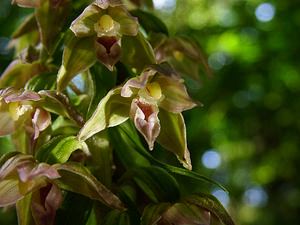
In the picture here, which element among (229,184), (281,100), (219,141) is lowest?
(229,184)

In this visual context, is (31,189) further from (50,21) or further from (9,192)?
(50,21)

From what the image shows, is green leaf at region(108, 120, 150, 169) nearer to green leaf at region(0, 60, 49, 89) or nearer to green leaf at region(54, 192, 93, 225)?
green leaf at region(54, 192, 93, 225)

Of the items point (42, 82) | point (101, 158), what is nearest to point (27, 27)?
point (42, 82)

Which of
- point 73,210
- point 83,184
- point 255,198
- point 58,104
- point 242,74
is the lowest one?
point 255,198

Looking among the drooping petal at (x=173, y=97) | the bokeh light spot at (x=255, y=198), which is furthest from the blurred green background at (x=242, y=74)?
the drooping petal at (x=173, y=97)

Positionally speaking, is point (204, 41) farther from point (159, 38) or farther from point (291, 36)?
point (159, 38)

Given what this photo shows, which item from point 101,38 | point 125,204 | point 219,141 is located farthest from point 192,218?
point 219,141

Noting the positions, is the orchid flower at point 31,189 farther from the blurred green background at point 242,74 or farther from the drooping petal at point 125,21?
the blurred green background at point 242,74
